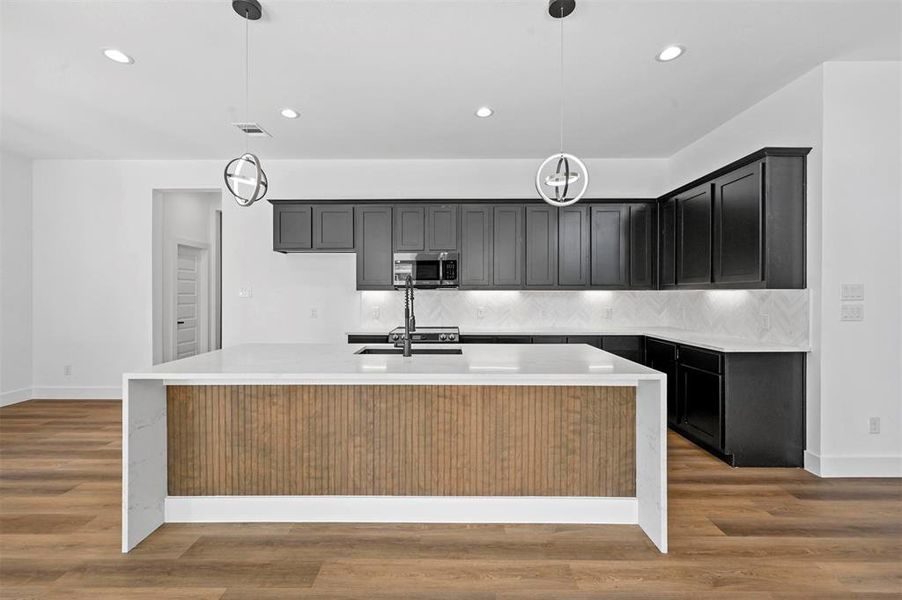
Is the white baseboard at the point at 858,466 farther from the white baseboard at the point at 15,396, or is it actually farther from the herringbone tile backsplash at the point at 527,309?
the white baseboard at the point at 15,396

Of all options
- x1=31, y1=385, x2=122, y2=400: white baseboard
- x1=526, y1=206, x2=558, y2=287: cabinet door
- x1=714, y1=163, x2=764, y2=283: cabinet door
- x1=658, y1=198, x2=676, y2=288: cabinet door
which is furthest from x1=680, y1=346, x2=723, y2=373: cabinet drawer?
x1=31, y1=385, x2=122, y2=400: white baseboard

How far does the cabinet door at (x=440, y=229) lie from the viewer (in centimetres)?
532

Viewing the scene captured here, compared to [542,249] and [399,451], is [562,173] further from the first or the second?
[542,249]

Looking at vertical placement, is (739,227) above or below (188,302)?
above

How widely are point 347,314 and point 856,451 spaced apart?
4.88 m

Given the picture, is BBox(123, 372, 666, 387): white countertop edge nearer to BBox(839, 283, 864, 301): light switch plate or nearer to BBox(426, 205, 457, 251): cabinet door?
BBox(839, 283, 864, 301): light switch plate

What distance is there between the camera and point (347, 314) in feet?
19.0

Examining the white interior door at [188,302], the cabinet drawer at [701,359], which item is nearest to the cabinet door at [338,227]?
the white interior door at [188,302]

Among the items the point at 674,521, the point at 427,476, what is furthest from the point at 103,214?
the point at 674,521

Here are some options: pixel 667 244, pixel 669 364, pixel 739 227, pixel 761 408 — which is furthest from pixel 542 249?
pixel 761 408

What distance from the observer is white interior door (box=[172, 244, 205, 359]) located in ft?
21.6

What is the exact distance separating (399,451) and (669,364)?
2.96 m

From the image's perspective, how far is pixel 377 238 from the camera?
5320 millimetres

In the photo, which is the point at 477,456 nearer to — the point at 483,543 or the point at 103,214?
the point at 483,543
